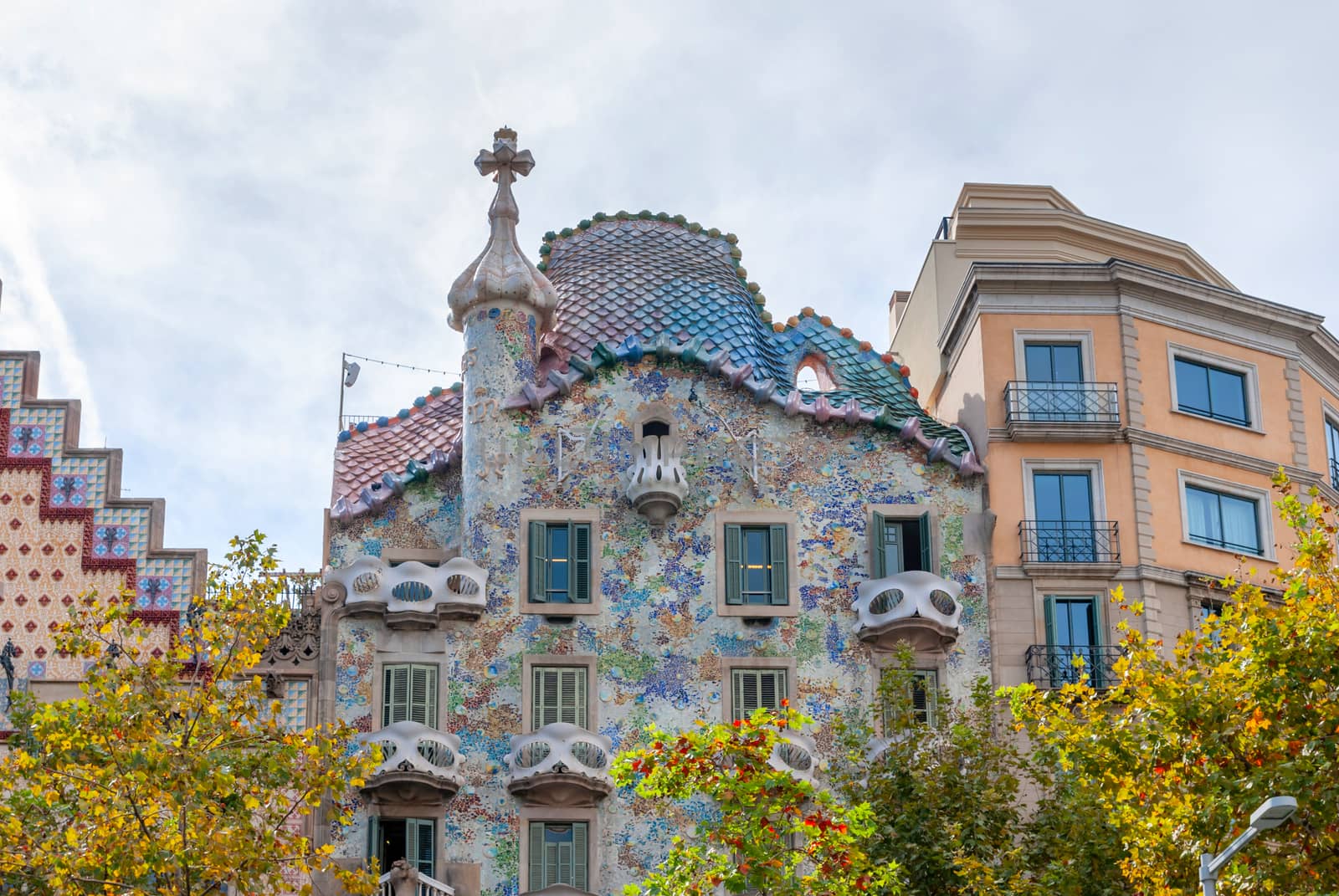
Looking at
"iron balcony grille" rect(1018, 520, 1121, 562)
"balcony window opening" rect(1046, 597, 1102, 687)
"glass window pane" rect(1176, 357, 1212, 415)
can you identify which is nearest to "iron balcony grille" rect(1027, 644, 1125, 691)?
"balcony window opening" rect(1046, 597, 1102, 687)

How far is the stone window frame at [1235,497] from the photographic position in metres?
35.8

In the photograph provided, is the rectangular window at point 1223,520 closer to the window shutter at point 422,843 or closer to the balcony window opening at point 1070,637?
the balcony window opening at point 1070,637

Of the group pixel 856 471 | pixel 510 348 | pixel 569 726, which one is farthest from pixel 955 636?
pixel 510 348

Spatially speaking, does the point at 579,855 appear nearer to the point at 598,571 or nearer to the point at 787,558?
the point at 598,571

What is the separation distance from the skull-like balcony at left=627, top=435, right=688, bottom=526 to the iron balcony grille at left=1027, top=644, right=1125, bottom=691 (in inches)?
218

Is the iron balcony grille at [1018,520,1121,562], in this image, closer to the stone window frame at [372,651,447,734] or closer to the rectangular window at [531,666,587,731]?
the rectangular window at [531,666,587,731]

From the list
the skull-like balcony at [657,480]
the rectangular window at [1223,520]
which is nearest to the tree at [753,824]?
the skull-like balcony at [657,480]

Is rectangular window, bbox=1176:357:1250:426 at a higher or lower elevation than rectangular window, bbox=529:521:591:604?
higher

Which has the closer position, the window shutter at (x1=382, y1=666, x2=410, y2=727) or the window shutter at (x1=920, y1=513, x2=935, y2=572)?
the window shutter at (x1=382, y1=666, x2=410, y2=727)

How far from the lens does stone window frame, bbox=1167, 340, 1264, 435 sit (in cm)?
3653

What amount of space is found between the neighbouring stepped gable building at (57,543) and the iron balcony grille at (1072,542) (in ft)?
39.4

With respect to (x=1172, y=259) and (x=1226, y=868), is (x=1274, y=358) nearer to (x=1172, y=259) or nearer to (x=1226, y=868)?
(x=1172, y=259)

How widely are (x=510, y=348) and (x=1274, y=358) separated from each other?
11.9m

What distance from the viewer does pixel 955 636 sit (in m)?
34.4
